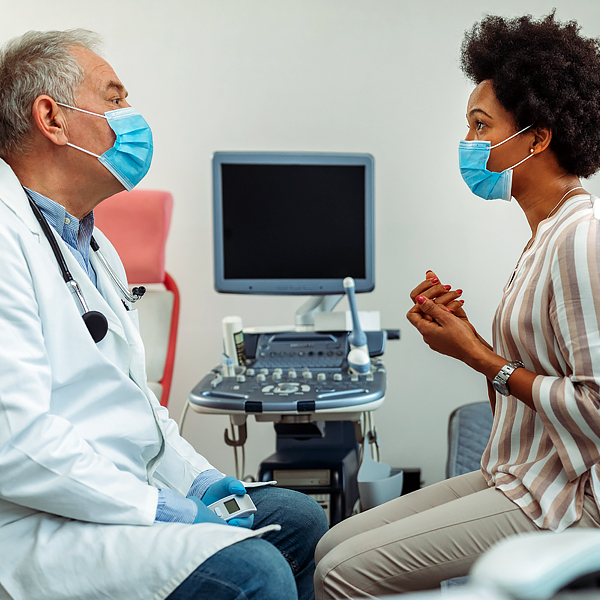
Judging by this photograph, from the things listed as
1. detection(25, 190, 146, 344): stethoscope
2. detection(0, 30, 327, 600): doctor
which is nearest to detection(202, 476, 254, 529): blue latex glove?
detection(0, 30, 327, 600): doctor

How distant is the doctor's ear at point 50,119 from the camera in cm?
113

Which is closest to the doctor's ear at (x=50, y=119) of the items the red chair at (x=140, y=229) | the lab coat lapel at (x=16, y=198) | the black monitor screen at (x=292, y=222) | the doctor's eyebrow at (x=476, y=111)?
the lab coat lapel at (x=16, y=198)

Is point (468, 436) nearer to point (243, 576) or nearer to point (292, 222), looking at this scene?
point (292, 222)

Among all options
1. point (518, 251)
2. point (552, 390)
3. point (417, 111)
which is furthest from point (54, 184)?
point (518, 251)

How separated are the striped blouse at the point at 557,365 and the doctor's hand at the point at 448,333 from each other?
0.20ft

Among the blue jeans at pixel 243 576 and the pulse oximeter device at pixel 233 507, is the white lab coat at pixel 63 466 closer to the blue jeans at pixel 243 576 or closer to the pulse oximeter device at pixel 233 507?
the blue jeans at pixel 243 576

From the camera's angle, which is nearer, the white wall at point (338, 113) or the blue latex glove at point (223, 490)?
the blue latex glove at point (223, 490)

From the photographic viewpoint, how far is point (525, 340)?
108 centimetres

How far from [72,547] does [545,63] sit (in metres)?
1.20

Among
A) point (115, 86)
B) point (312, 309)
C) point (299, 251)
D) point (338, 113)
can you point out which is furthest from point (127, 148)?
point (338, 113)

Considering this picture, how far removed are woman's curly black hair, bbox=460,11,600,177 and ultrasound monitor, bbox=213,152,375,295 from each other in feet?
2.88

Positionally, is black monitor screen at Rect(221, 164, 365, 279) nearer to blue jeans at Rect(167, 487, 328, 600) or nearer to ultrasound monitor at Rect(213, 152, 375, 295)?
ultrasound monitor at Rect(213, 152, 375, 295)

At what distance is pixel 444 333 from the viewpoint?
1187 millimetres

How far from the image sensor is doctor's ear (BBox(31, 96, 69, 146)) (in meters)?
1.13
